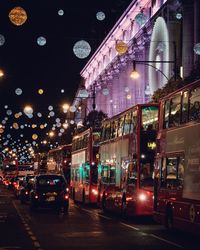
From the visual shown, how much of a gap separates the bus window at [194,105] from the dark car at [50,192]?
1337cm

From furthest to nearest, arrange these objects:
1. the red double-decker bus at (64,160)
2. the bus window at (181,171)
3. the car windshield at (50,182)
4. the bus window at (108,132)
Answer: the red double-decker bus at (64,160) → the bus window at (108,132) → the car windshield at (50,182) → the bus window at (181,171)

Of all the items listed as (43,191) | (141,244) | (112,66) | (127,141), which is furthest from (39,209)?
(112,66)

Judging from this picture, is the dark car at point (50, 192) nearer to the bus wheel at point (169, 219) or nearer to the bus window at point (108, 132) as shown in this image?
the bus window at point (108, 132)

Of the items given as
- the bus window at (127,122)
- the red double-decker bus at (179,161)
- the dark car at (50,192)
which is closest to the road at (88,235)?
the red double-decker bus at (179,161)

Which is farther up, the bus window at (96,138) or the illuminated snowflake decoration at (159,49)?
the illuminated snowflake decoration at (159,49)

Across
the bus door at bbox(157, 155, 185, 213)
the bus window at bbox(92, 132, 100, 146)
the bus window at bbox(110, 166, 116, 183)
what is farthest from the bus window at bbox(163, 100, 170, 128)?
the bus window at bbox(92, 132, 100, 146)

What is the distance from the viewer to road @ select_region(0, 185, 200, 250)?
16.2 metres

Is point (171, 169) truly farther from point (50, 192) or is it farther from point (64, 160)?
point (64, 160)

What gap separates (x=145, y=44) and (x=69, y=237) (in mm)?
52836

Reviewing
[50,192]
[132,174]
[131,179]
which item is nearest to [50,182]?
[50,192]

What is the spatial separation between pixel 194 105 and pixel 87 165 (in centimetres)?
1983

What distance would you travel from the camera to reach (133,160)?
25.0m

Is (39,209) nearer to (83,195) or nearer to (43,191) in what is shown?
(43,191)

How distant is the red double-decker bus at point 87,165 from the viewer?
3653cm
